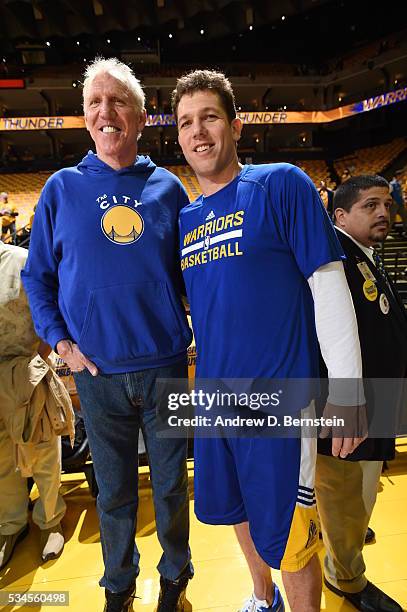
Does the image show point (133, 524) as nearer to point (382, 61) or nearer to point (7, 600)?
point (7, 600)

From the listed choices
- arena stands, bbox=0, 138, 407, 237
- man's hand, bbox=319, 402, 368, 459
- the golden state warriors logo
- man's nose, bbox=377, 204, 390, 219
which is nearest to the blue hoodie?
the golden state warriors logo

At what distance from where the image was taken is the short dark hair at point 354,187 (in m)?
1.59

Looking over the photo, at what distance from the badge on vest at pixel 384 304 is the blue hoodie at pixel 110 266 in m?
0.75

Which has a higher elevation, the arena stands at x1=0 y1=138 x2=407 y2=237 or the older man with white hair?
the arena stands at x1=0 y1=138 x2=407 y2=237

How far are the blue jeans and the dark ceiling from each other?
15042 millimetres

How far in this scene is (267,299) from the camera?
1.16 meters

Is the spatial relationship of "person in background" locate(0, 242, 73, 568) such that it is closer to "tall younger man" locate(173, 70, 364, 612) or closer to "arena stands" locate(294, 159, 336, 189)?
"tall younger man" locate(173, 70, 364, 612)

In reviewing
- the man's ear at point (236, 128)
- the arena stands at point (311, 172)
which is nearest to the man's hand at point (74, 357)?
the man's ear at point (236, 128)

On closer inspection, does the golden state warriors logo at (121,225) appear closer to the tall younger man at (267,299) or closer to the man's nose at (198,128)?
the tall younger man at (267,299)

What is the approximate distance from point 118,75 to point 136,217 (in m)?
0.47

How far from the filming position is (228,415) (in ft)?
4.11

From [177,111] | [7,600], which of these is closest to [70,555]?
[7,600]

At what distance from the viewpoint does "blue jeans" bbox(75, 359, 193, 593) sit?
4.55 ft

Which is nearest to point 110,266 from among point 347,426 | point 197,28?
point 347,426
